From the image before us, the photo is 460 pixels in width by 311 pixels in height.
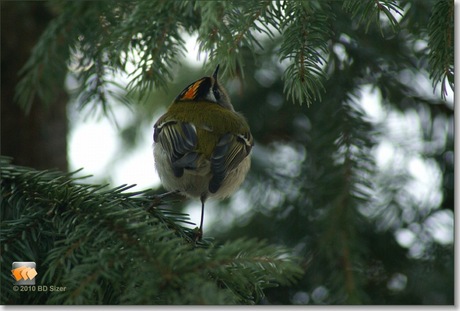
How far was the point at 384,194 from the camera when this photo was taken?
3.29m

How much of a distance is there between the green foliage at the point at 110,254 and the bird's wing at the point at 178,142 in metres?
0.57

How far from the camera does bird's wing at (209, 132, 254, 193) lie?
282cm

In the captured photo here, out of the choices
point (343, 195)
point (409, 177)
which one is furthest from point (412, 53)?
point (343, 195)

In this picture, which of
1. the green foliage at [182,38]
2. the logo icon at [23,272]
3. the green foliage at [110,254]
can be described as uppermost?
the green foliage at [182,38]

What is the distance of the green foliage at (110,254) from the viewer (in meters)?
1.58

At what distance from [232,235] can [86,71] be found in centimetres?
131

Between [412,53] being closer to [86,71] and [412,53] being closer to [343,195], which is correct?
[343,195]

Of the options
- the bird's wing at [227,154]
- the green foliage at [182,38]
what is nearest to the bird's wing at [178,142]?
the bird's wing at [227,154]

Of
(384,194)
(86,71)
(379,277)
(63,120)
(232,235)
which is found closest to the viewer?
(86,71)

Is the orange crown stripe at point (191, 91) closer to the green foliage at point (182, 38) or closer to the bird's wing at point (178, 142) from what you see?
the bird's wing at point (178, 142)

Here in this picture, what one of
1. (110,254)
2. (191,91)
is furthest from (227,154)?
(110,254)

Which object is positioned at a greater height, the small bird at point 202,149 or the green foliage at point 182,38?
the green foliage at point 182,38

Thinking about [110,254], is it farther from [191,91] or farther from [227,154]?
[191,91]

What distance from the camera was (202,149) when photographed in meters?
2.91
